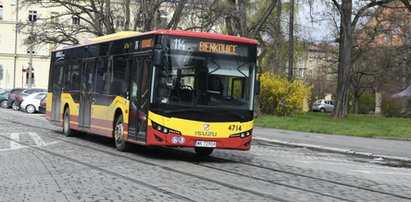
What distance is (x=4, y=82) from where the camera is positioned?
85750 millimetres

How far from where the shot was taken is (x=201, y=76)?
13.6m

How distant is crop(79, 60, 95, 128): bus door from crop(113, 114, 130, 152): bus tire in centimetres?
243

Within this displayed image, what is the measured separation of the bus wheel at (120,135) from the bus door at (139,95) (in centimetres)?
80

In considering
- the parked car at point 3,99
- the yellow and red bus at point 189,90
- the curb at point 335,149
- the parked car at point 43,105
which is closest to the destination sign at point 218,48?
the yellow and red bus at point 189,90

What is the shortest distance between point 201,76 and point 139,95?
166cm

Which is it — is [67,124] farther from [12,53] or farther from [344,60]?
[12,53]

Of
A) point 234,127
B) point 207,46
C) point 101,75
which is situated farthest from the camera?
point 101,75

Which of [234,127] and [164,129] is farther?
[234,127]

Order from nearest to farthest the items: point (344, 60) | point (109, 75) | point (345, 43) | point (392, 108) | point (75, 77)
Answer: point (109, 75) → point (75, 77) → point (345, 43) → point (344, 60) → point (392, 108)

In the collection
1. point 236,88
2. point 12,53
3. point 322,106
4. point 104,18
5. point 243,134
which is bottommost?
point 322,106

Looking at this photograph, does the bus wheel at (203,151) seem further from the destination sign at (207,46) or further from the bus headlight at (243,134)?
the destination sign at (207,46)

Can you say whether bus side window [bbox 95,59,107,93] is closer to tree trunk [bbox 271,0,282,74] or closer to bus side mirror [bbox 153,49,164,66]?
bus side mirror [bbox 153,49,164,66]

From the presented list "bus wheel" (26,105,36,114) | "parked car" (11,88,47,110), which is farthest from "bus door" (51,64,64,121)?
"parked car" (11,88,47,110)

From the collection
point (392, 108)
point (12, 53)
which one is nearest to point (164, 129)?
point (392, 108)
